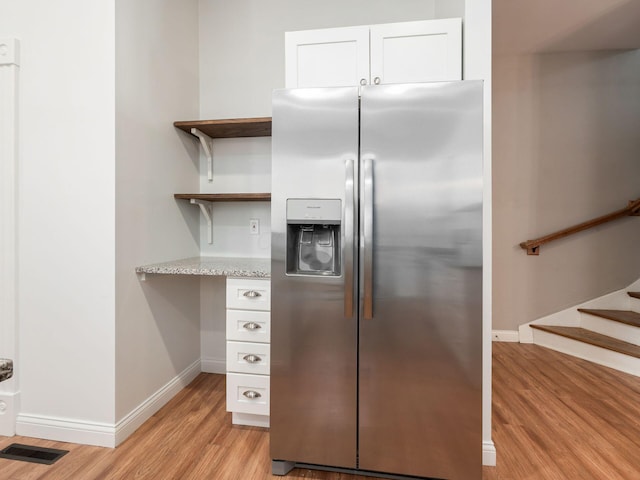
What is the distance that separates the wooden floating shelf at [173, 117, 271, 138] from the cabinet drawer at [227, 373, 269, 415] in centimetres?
159

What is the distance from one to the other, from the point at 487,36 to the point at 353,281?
140 cm

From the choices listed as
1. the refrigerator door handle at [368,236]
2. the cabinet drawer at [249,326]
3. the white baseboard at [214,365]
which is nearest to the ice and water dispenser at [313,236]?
the refrigerator door handle at [368,236]

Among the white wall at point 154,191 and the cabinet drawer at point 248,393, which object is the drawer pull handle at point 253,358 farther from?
the white wall at point 154,191

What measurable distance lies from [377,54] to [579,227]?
9.04 feet

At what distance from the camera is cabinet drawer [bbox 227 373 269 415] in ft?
6.38

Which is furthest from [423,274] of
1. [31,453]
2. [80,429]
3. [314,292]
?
[31,453]

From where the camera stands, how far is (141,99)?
2.01m

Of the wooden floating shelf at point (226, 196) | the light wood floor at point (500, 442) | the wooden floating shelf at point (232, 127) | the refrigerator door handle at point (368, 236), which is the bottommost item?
the light wood floor at point (500, 442)

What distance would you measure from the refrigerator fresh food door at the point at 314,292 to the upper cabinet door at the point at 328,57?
0.53 m

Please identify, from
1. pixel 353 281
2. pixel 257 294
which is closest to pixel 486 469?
pixel 353 281

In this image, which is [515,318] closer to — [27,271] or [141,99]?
[141,99]

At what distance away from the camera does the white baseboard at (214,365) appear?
2.73m

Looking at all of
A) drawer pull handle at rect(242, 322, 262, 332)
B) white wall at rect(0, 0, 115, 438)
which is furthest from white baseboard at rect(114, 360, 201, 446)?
drawer pull handle at rect(242, 322, 262, 332)

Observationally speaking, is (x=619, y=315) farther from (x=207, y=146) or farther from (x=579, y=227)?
(x=207, y=146)
